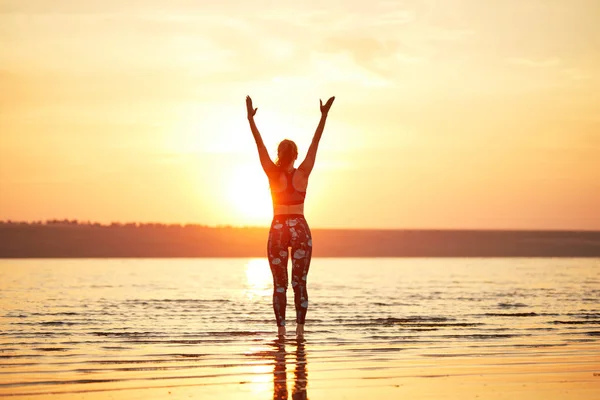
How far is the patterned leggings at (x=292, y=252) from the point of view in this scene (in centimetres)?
1198

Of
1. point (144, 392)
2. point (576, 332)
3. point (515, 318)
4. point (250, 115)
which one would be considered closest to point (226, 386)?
point (144, 392)

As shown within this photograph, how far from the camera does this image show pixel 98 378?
7.96 meters

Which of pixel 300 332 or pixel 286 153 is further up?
pixel 286 153

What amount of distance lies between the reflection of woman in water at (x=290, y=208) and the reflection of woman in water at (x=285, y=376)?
161 centimetres

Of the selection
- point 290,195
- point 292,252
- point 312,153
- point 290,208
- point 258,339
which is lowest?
point 258,339

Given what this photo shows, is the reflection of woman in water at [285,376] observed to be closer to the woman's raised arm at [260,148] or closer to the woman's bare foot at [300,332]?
the woman's bare foot at [300,332]

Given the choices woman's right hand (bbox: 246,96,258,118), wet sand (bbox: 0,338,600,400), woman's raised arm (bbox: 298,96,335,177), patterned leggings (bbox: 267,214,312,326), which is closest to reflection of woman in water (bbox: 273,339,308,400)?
wet sand (bbox: 0,338,600,400)

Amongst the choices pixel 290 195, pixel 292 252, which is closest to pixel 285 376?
pixel 292 252

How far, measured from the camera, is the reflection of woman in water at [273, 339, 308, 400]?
6980 mm

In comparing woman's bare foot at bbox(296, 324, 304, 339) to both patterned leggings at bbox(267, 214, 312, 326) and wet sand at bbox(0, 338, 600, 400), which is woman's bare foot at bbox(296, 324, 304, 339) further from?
wet sand at bbox(0, 338, 600, 400)

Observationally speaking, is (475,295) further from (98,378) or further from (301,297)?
(98,378)

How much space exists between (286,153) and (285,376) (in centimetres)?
457

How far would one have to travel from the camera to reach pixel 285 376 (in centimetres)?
802

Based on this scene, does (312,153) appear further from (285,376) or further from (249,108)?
(285,376)
